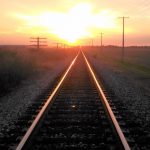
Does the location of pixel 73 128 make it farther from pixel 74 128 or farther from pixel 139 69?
pixel 139 69

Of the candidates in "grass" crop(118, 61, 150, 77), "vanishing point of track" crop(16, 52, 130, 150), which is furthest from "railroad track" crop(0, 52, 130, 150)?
"grass" crop(118, 61, 150, 77)

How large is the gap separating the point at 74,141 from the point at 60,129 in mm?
1079

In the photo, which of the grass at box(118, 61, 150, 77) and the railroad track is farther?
the grass at box(118, 61, 150, 77)

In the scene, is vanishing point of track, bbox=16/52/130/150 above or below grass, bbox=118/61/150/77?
above

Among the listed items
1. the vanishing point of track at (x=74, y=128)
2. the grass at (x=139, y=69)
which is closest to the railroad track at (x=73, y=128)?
the vanishing point of track at (x=74, y=128)

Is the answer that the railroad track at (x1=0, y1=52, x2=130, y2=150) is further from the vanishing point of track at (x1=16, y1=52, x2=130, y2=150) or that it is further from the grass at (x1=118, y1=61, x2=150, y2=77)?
the grass at (x1=118, y1=61, x2=150, y2=77)

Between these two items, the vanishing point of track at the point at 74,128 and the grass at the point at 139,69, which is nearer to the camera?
the vanishing point of track at the point at 74,128

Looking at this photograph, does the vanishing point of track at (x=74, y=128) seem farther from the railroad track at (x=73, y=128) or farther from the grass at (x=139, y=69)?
the grass at (x=139, y=69)

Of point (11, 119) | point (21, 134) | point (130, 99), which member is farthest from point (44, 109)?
point (130, 99)

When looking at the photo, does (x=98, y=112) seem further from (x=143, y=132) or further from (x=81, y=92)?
(x=81, y=92)

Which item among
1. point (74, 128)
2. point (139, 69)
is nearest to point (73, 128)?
point (74, 128)

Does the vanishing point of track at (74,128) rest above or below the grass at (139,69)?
above

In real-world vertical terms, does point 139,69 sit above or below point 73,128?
below

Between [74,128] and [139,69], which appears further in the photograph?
[139,69]
